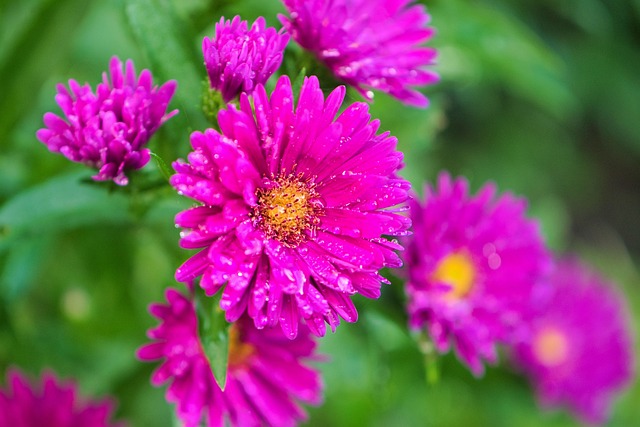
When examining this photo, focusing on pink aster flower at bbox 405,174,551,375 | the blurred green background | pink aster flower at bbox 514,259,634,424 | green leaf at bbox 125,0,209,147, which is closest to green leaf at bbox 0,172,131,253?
the blurred green background

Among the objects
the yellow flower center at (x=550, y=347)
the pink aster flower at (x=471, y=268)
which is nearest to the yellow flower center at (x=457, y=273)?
the pink aster flower at (x=471, y=268)

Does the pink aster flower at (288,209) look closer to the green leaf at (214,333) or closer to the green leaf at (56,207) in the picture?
the green leaf at (214,333)

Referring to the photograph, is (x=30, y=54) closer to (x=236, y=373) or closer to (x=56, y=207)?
(x=56, y=207)

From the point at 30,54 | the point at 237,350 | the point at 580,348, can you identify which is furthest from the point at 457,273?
the point at 30,54

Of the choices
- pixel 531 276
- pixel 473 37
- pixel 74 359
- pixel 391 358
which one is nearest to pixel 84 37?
pixel 74 359

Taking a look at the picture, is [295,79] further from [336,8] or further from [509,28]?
[509,28]

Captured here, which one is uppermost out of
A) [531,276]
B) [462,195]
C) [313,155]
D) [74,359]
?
[313,155]
